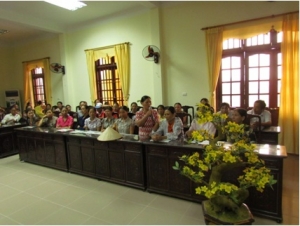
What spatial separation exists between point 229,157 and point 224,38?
395cm

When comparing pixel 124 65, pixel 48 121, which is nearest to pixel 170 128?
pixel 48 121

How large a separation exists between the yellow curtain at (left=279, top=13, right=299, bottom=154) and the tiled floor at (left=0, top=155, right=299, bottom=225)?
0.95 metres

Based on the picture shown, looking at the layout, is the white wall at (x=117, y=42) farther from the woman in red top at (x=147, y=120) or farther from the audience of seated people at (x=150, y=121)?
the woman in red top at (x=147, y=120)

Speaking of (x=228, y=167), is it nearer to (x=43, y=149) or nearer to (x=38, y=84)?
(x=43, y=149)

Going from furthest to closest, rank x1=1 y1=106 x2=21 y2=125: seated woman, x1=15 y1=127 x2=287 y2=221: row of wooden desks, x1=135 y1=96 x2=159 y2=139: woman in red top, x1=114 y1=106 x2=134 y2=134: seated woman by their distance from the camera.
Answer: x1=1 y1=106 x2=21 y2=125: seated woman
x1=114 y1=106 x2=134 y2=134: seated woman
x1=135 y1=96 x2=159 y2=139: woman in red top
x1=15 y1=127 x2=287 y2=221: row of wooden desks

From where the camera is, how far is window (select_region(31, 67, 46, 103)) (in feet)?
28.8

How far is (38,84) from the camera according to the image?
353 inches

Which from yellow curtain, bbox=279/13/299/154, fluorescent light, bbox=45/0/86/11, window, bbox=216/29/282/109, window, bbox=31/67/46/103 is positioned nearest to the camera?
yellow curtain, bbox=279/13/299/154

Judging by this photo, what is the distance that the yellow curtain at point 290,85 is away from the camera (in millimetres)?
4289

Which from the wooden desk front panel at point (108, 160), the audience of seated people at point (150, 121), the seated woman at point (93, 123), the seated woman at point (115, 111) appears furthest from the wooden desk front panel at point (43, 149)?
the seated woman at point (115, 111)

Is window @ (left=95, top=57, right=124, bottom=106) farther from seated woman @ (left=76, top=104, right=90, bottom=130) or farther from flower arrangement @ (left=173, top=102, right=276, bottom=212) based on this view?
flower arrangement @ (left=173, top=102, right=276, bottom=212)

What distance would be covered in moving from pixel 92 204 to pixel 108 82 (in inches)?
191

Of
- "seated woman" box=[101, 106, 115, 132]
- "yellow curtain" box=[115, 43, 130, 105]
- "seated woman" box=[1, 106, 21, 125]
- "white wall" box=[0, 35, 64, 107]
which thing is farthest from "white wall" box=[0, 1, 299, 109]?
"seated woman" box=[1, 106, 21, 125]

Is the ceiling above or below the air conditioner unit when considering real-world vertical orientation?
above
